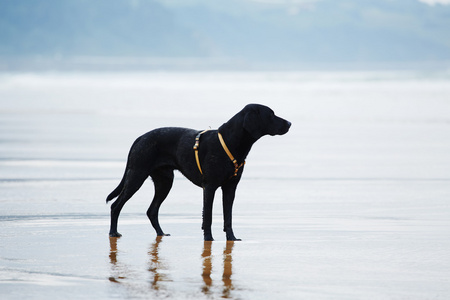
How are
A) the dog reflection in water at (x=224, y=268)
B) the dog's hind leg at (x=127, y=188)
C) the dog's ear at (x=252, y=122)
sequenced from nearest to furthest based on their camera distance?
the dog reflection in water at (x=224, y=268) < the dog's ear at (x=252, y=122) < the dog's hind leg at (x=127, y=188)

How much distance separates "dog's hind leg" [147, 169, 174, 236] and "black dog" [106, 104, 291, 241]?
1cm

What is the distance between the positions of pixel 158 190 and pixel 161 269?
178cm

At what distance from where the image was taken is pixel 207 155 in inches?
293

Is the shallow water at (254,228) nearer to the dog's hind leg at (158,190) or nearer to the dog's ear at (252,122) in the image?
the dog's hind leg at (158,190)

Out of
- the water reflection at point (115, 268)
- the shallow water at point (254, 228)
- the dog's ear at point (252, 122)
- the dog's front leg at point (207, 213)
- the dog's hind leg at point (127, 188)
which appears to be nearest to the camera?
the shallow water at point (254, 228)

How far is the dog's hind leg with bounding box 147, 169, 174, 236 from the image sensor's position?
7.96m

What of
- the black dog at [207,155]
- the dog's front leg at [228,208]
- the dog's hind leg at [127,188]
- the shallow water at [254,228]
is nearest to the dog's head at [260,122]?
the black dog at [207,155]

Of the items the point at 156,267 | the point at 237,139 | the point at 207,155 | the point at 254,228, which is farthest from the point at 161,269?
the point at 254,228

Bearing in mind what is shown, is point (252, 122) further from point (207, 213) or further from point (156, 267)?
point (156, 267)

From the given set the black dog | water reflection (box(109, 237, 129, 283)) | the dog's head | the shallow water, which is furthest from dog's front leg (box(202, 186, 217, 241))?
water reflection (box(109, 237, 129, 283))

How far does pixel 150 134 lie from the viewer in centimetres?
777

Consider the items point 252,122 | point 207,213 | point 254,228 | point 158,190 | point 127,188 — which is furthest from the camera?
point 254,228

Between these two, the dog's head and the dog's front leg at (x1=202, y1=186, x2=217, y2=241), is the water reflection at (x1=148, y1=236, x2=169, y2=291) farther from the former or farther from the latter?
the dog's head

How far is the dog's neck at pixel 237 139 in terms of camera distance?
7402mm
